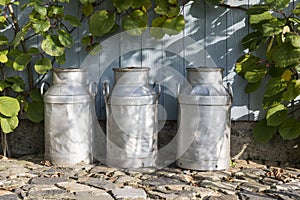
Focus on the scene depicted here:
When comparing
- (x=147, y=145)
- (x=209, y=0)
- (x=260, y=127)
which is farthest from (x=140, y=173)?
(x=209, y=0)

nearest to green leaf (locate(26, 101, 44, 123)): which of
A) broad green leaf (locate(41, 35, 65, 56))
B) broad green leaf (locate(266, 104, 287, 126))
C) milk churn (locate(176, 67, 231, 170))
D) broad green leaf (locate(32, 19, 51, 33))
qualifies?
broad green leaf (locate(41, 35, 65, 56))

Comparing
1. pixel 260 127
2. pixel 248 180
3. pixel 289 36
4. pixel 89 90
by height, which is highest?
pixel 289 36

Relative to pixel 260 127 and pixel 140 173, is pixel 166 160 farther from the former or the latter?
pixel 260 127

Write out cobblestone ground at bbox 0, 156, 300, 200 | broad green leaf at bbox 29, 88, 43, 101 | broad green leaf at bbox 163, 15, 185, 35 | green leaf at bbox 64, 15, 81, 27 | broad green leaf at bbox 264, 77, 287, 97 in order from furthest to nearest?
broad green leaf at bbox 29, 88, 43, 101 → broad green leaf at bbox 163, 15, 185, 35 → green leaf at bbox 64, 15, 81, 27 → broad green leaf at bbox 264, 77, 287, 97 → cobblestone ground at bbox 0, 156, 300, 200

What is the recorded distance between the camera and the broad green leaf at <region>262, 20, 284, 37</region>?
9.75ft

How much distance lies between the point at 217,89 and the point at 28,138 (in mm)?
1330

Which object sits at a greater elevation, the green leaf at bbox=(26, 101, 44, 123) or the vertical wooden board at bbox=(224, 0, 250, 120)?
the vertical wooden board at bbox=(224, 0, 250, 120)

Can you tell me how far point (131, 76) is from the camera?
3184 mm

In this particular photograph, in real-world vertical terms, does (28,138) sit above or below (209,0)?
below

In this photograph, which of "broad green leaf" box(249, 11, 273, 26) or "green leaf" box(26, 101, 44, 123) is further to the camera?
"green leaf" box(26, 101, 44, 123)

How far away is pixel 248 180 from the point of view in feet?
9.61

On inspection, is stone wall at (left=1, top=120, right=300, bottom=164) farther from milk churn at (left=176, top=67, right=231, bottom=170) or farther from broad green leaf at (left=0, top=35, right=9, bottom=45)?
broad green leaf at (left=0, top=35, right=9, bottom=45)

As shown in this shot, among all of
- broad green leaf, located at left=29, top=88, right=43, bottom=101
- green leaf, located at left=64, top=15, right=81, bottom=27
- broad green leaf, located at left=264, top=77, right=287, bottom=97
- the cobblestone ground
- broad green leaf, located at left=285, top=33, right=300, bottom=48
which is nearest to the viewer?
the cobblestone ground

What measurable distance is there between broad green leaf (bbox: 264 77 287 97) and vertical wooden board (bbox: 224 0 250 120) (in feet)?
0.89
